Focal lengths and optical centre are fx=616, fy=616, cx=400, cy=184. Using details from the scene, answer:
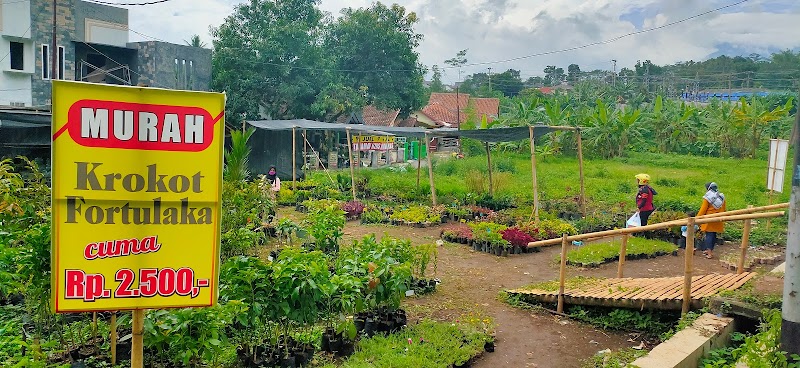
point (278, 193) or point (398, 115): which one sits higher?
point (398, 115)

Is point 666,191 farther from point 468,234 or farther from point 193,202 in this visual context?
point 193,202

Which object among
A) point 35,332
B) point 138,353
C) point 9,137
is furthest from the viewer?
point 9,137

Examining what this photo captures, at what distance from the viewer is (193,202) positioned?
2.80 m

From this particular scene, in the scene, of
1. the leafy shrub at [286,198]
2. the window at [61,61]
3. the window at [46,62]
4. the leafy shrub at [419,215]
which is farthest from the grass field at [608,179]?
the window at [46,62]

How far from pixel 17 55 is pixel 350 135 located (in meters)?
13.2

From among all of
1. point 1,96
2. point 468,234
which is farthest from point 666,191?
point 1,96

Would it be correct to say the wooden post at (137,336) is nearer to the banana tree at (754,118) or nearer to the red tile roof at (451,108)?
the banana tree at (754,118)

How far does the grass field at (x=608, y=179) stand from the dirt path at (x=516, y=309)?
4.51m

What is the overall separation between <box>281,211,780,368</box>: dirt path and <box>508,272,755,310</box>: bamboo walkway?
0.32m

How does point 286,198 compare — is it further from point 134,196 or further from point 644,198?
point 134,196

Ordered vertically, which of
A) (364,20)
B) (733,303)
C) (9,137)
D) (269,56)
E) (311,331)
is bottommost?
(311,331)

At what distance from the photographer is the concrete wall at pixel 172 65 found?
1017 inches

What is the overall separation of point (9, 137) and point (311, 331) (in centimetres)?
1056

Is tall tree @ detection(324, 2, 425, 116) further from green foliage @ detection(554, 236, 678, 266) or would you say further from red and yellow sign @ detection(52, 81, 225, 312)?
red and yellow sign @ detection(52, 81, 225, 312)
